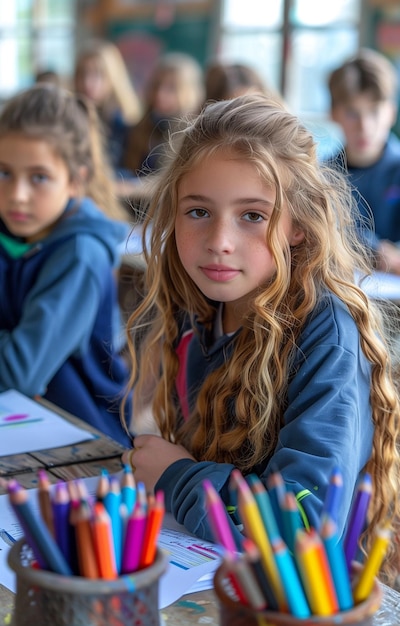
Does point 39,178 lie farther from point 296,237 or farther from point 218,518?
point 218,518

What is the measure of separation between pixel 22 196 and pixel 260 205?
3.08 feet

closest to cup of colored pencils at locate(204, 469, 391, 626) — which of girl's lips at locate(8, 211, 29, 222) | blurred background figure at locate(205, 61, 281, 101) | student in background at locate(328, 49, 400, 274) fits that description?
girl's lips at locate(8, 211, 29, 222)

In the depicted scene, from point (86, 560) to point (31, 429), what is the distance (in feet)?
2.65

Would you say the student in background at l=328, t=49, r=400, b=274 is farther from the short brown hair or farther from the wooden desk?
the wooden desk

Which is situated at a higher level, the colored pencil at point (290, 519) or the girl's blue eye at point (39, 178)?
the colored pencil at point (290, 519)

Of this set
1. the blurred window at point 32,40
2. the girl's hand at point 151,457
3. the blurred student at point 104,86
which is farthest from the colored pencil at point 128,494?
the blurred window at point 32,40

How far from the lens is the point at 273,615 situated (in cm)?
55

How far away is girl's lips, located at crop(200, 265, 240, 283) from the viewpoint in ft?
3.74

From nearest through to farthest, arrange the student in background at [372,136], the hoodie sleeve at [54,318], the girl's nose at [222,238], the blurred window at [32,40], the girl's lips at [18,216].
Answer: the girl's nose at [222,238] < the hoodie sleeve at [54,318] < the girl's lips at [18,216] < the student in background at [372,136] < the blurred window at [32,40]

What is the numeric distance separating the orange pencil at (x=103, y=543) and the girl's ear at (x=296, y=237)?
671mm

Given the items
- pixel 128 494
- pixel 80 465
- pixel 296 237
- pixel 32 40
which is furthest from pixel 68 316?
pixel 32 40

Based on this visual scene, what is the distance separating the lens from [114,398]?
201 centimetres

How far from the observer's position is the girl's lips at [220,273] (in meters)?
1.14

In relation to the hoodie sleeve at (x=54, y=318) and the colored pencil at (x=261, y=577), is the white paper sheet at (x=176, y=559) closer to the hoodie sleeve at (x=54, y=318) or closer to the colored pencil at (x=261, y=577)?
the colored pencil at (x=261, y=577)
